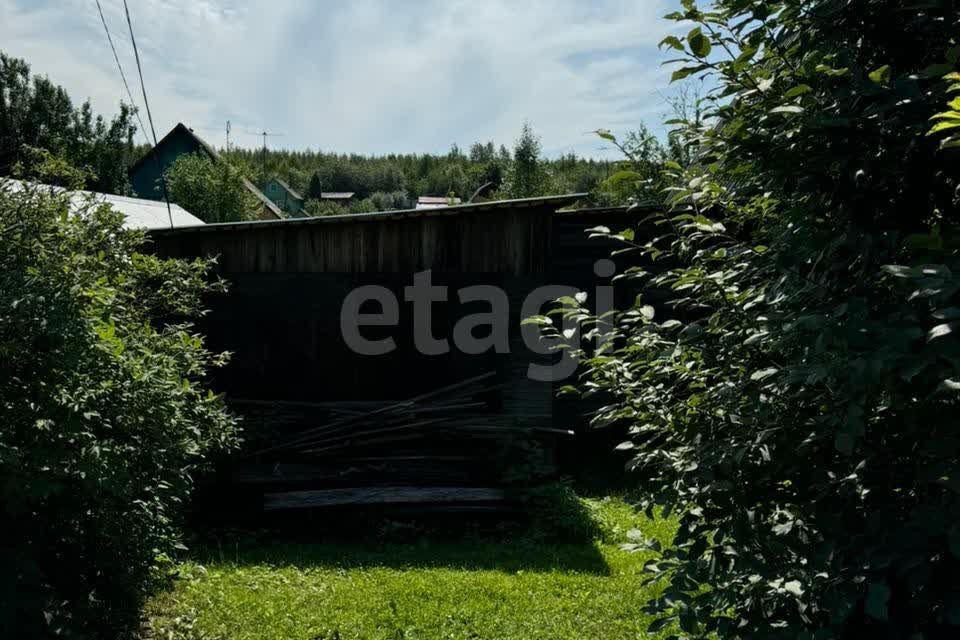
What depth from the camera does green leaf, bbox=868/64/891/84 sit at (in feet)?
6.86

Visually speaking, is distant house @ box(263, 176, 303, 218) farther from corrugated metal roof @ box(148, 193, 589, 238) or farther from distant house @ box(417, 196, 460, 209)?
corrugated metal roof @ box(148, 193, 589, 238)

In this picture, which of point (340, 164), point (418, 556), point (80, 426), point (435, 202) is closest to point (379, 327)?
point (418, 556)

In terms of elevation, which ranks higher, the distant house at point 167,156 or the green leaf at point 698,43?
the distant house at point 167,156

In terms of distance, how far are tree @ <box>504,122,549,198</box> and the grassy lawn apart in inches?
1431

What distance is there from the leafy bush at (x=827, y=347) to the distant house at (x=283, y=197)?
70.2 meters

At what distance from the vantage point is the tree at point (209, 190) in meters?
33.8

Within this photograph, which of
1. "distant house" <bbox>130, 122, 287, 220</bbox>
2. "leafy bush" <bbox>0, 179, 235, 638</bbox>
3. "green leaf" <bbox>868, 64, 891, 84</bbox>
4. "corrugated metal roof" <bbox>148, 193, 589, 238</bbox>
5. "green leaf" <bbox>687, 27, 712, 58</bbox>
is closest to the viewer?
"green leaf" <bbox>868, 64, 891, 84</bbox>

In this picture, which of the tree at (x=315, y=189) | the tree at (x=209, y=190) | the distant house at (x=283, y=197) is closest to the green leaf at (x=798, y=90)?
the tree at (x=209, y=190)

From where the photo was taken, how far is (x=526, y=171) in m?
43.0

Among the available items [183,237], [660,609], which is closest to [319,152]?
[183,237]

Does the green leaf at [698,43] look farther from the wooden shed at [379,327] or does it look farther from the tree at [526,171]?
the tree at [526,171]

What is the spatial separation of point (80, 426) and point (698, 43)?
145 inches

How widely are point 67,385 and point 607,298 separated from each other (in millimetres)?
8021

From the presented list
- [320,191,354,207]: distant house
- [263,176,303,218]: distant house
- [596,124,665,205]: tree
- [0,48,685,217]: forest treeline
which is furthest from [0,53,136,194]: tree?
[320,191,354,207]: distant house
